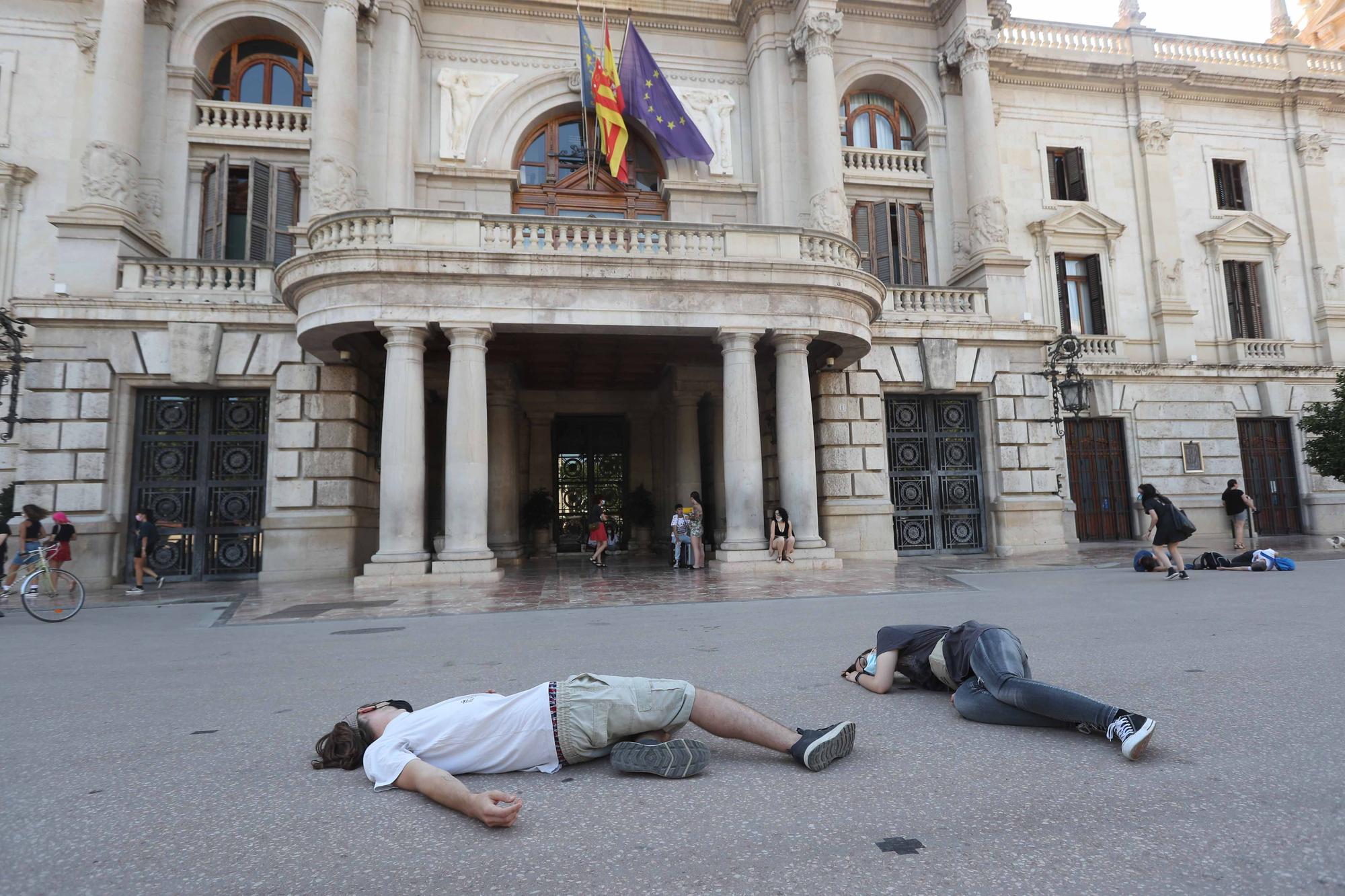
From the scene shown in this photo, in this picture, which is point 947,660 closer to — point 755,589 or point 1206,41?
point 755,589

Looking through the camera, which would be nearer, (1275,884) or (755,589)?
(1275,884)

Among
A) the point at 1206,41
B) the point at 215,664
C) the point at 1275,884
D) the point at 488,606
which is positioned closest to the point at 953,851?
the point at 1275,884

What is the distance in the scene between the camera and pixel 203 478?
1683 cm

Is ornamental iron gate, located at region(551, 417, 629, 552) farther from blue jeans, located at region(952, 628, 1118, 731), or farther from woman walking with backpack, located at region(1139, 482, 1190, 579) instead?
blue jeans, located at region(952, 628, 1118, 731)

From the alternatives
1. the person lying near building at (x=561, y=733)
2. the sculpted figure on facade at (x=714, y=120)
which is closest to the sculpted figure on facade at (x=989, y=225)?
the sculpted figure on facade at (x=714, y=120)

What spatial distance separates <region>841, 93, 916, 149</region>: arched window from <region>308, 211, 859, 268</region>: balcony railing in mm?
8597

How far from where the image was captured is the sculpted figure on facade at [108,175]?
54.9ft

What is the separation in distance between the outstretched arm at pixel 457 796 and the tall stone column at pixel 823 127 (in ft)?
60.1

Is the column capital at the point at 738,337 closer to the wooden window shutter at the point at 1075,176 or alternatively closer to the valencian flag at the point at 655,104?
the valencian flag at the point at 655,104

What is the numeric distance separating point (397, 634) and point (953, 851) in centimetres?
711

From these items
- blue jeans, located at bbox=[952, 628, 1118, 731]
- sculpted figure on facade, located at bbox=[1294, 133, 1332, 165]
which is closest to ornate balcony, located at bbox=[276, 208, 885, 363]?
blue jeans, located at bbox=[952, 628, 1118, 731]

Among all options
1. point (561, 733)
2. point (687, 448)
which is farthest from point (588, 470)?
point (561, 733)

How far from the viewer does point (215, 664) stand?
7.05 meters

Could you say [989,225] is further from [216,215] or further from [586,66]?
[216,215]
